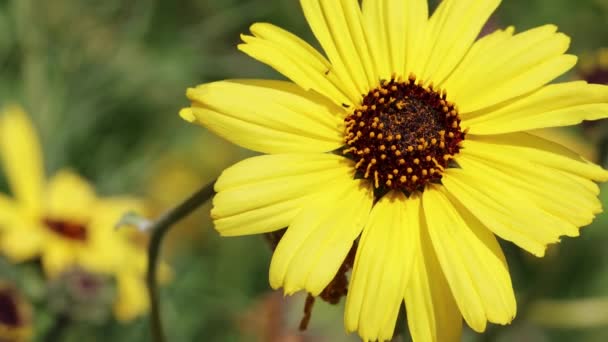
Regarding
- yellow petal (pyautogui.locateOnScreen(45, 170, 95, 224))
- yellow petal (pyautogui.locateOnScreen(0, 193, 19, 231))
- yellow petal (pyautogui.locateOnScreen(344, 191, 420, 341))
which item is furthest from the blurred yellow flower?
yellow petal (pyautogui.locateOnScreen(344, 191, 420, 341))

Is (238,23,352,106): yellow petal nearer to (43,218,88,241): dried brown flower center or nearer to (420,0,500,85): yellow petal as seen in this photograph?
(420,0,500,85): yellow petal

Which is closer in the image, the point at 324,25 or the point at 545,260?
the point at 324,25

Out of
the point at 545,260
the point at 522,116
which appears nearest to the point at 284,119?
the point at 522,116

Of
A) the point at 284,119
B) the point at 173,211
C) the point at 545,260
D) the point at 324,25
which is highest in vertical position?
the point at 324,25

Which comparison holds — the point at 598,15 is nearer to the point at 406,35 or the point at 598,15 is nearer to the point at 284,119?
the point at 406,35

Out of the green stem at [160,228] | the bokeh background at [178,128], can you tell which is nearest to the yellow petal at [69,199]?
the bokeh background at [178,128]

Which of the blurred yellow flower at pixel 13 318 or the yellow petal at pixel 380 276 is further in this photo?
the blurred yellow flower at pixel 13 318

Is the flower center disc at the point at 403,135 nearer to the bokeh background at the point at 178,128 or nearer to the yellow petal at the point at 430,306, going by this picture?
the yellow petal at the point at 430,306

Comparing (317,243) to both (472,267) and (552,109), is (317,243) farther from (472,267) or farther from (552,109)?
(552,109)
